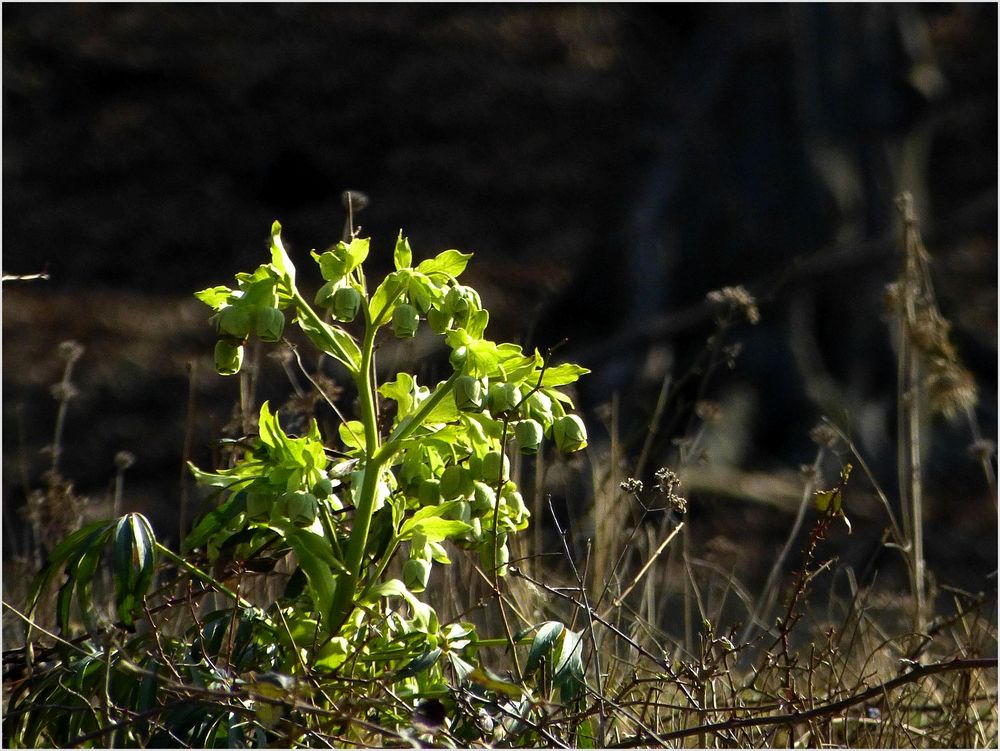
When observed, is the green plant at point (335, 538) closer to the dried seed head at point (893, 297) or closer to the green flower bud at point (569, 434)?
the green flower bud at point (569, 434)

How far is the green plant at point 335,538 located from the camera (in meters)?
1.30

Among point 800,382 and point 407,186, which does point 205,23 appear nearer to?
point 407,186

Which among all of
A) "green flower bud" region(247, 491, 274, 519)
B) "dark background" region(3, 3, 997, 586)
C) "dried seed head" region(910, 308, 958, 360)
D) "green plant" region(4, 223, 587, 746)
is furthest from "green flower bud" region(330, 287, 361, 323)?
"dried seed head" region(910, 308, 958, 360)

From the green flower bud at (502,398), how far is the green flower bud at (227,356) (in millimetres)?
289

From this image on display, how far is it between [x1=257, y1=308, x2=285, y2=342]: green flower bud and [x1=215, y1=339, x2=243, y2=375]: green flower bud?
0.22 ft

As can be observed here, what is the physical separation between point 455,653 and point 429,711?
0.38 feet

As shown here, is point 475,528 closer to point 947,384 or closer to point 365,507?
point 365,507

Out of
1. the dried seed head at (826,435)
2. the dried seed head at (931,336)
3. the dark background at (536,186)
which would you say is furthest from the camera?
the dark background at (536,186)

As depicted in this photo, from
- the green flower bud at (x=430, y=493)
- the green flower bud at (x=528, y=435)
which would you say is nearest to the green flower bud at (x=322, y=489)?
the green flower bud at (x=430, y=493)

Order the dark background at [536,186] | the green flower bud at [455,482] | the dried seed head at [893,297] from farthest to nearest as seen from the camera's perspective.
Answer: the dark background at [536,186]
the dried seed head at [893,297]
the green flower bud at [455,482]

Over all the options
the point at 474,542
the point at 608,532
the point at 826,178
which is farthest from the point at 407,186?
the point at 474,542

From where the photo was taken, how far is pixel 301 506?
49.8 inches

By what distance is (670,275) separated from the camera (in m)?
6.28

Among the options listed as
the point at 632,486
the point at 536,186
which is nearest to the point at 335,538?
the point at 632,486
